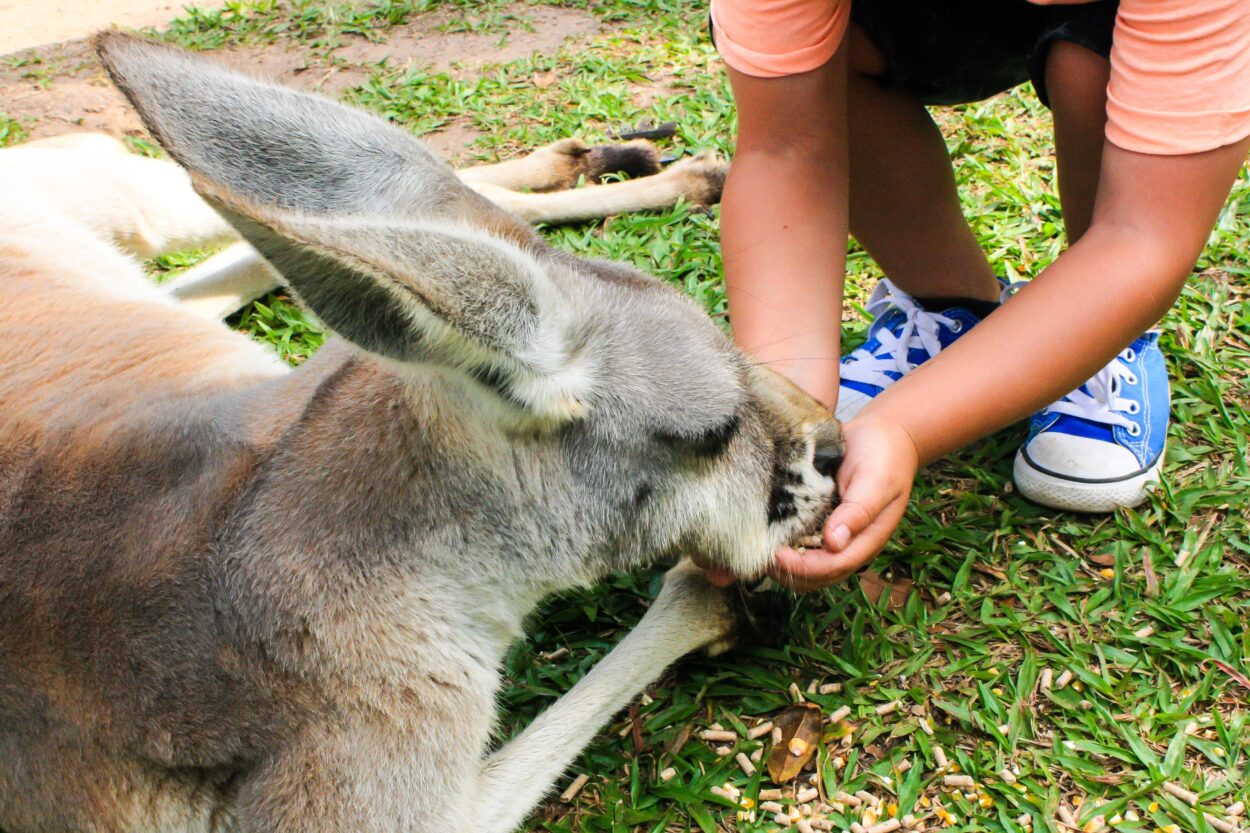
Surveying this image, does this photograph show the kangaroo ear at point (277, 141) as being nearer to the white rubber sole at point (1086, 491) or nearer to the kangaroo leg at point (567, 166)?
the white rubber sole at point (1086, 491)

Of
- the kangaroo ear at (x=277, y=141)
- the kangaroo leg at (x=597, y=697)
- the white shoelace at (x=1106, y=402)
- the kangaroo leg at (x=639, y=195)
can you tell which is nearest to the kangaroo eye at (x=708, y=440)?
the kangaroo leg at (x=597, y=697)

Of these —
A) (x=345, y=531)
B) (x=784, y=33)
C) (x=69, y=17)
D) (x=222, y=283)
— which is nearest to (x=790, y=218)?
(x=784, y=33)

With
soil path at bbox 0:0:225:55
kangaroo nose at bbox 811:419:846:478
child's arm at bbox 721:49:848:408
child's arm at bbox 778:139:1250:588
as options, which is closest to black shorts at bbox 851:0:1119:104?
child's arm at bbox 721:49:848:408

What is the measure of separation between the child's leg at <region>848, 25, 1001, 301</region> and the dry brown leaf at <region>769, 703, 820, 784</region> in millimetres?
1231

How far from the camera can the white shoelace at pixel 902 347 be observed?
294 centimetres

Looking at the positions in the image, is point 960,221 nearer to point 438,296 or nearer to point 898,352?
point 898,352

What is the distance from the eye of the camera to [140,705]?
199cm

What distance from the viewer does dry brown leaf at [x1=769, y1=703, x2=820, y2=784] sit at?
2.25 m

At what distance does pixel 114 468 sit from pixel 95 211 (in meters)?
1.73

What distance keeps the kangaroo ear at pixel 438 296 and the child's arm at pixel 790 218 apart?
753 millimetres

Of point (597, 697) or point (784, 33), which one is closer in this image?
point (597, 697)

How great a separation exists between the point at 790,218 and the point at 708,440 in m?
0.83

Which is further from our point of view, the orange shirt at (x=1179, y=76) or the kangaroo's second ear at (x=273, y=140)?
the orange shirt at (x=1179, y=76)

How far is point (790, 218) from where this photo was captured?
2.63 m
